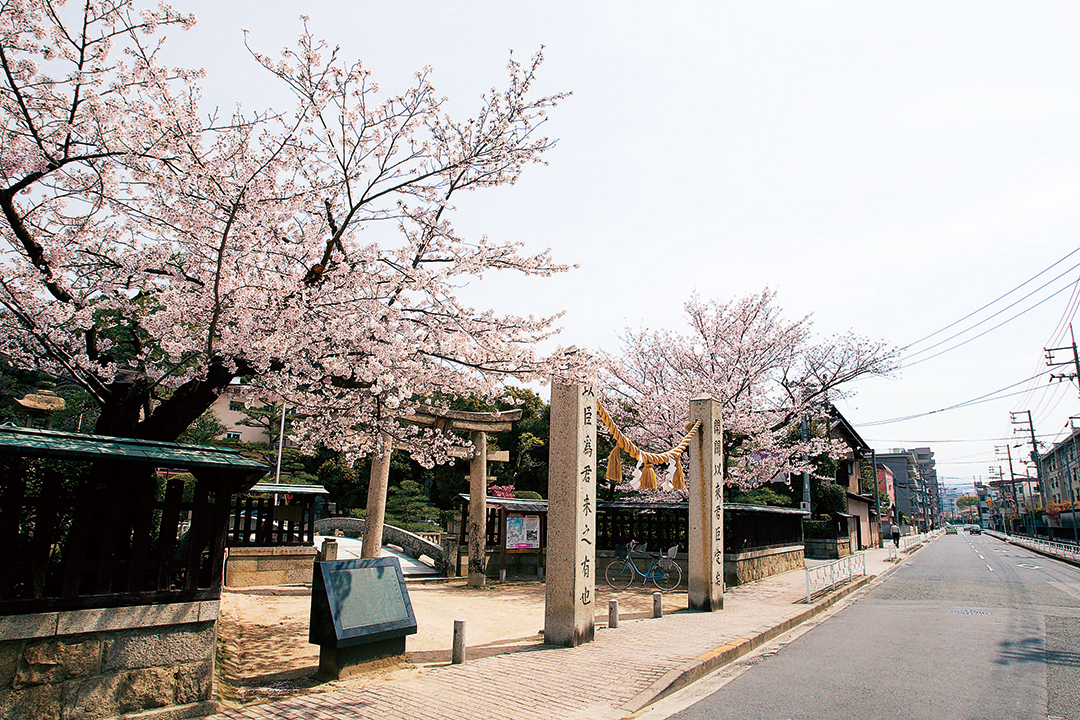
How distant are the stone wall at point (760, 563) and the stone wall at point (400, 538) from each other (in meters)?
8.91

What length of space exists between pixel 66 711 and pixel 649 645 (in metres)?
7.46

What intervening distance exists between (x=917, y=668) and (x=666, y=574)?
962cm

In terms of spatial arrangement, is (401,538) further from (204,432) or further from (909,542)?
(909,542)

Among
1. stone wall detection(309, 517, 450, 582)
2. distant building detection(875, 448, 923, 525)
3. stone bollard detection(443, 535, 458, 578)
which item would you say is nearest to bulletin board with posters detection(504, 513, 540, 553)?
stone bollard detection(443, 535, 458, 578)

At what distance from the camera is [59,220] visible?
7.57 m

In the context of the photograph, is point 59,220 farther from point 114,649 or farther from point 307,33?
point 114,649

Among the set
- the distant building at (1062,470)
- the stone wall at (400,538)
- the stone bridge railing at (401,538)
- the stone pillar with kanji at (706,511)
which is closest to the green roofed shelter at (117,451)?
the stone pillar with kanji at (706,511)

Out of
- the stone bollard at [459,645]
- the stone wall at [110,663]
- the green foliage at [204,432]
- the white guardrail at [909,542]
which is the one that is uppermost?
the green foliage at [204,432]

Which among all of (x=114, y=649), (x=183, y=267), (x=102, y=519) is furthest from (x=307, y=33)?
(x=114, y=649)

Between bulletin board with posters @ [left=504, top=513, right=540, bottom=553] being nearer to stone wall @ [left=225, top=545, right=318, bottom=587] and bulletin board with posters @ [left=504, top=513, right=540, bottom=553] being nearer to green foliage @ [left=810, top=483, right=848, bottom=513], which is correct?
stone wall @ [left=225, top=545, right=318, bottom=587]

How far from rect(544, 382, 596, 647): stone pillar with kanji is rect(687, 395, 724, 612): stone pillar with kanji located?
4673mm

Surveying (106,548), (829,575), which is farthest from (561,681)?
(829,575)

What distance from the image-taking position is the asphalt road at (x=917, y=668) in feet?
21.8

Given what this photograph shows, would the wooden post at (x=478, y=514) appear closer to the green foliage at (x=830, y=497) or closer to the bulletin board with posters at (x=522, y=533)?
the bulletin board with posters at (x=522, y=533)
